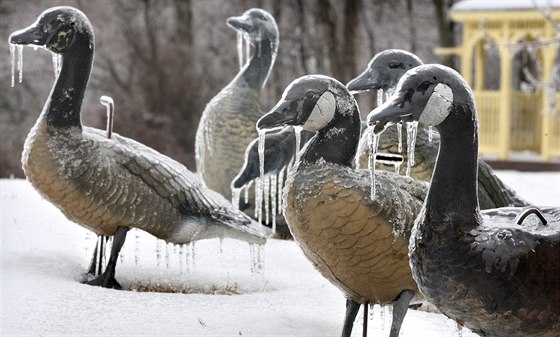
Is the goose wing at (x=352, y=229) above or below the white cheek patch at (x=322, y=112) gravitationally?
below

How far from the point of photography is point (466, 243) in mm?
4184

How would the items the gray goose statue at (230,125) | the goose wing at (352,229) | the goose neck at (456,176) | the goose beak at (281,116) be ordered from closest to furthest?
the goose neck at (456,176) < the goose wing at (352,229) < the goose beak at (281,116) < the gray goose statue at (230,125)

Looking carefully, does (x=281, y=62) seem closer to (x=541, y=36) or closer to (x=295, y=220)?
(x=541, y=36)

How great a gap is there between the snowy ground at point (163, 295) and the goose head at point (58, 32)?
146 centimetres

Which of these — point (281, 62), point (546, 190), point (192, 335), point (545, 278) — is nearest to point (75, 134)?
point (192, 335)

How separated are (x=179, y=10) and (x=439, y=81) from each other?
20.4m

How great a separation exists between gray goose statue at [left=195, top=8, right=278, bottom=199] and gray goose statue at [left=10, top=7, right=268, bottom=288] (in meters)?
2.00

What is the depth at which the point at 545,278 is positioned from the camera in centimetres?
411

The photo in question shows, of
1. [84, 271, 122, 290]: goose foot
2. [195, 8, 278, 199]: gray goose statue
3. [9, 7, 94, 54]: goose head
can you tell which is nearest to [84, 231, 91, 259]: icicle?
[84, 271, 122, 290]: goose foot

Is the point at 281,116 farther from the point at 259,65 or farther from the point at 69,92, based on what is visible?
the point at 259,65

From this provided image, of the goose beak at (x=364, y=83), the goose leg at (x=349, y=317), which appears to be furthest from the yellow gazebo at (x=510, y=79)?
the goose leg at (x=349, y=317)

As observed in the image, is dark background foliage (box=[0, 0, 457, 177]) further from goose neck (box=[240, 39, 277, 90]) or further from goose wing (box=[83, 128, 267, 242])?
goose wing (box=[83, 128, 267, 242])

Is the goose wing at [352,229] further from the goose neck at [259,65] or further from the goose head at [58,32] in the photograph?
the goose neck at [259,65]

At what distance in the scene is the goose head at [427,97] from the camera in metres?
4.20
